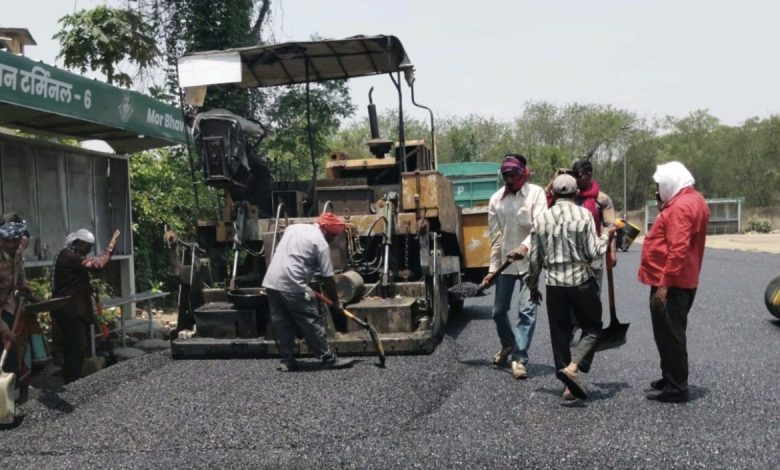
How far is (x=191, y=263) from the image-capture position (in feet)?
23.3

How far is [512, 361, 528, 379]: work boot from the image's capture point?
17.8 feet

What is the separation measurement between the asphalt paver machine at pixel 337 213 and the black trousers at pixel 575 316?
1452 millimetres

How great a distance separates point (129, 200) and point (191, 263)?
2889 millimetres

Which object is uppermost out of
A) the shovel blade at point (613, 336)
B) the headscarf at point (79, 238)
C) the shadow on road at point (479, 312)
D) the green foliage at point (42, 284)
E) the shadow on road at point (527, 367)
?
the headscarf at point (79, 238)

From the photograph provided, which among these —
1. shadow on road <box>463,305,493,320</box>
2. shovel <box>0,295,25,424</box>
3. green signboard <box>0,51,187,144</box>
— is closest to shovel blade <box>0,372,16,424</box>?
shovel <box>0,295,25,424</box>

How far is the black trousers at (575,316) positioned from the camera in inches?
193

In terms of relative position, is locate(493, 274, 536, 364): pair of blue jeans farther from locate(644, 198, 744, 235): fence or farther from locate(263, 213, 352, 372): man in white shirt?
locate(644, 198, 744, 235): fence

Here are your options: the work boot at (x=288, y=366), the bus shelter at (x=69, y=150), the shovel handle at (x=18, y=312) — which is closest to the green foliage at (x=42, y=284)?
the bus shelter at (x=69, y=150)

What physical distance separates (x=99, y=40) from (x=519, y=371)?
865cm

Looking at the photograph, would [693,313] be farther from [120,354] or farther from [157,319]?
[157,319]

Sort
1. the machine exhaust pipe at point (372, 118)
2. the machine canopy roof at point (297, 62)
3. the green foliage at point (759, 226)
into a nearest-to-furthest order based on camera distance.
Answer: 1. the machine canopy roof at point (297, 62)
2. the machine exhaust pipe at point (372, 118)
3. the green foliage at point (759, 226)

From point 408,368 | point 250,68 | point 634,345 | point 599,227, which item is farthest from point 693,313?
point 250,68

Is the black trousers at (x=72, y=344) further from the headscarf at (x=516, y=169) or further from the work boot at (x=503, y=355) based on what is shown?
the headscarf at (x=516, y=169)

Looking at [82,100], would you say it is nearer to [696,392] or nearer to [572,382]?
[572,382]
